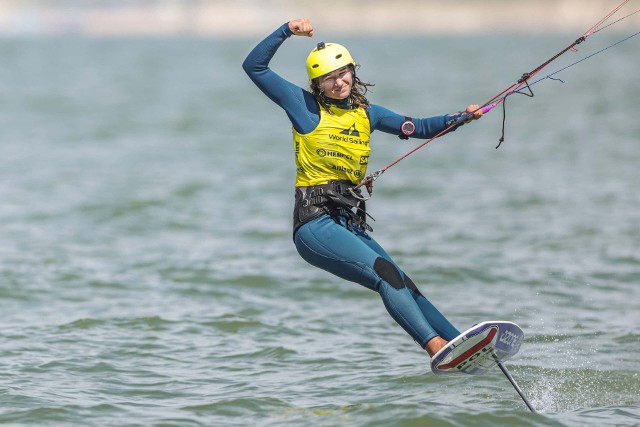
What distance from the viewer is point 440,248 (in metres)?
16.5

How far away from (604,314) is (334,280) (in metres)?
3.50

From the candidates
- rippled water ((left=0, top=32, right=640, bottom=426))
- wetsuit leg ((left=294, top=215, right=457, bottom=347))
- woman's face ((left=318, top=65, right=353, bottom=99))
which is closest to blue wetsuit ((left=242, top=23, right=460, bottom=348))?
wetsuit leg ((left=294, top=215, right=457, bottom=347))

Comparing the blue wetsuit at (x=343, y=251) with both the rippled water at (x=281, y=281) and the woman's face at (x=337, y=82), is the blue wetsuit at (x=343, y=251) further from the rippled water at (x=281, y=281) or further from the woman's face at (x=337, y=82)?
the rippled water at (x=281, y=281)

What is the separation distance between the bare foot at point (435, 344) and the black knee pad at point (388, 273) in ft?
1.46

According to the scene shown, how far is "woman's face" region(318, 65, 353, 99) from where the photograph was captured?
8.16 metres

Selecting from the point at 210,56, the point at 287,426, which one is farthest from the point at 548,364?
the point at 210,56

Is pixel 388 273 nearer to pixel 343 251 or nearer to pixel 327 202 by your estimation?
pixel 343 251

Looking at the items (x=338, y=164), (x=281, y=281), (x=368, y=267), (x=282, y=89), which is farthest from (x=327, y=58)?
(x=281, y=281)

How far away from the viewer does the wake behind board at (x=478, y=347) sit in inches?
297

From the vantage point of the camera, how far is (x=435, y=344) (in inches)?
306

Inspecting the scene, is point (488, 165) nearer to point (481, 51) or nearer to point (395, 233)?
point (395, 233)

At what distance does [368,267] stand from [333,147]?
940 mm

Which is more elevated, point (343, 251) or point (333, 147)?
point (333, 147)

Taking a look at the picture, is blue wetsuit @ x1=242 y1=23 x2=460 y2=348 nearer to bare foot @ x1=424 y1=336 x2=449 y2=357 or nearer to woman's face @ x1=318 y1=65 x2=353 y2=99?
bare foot @ x1=424 y1=336 x2=449 y2=357
